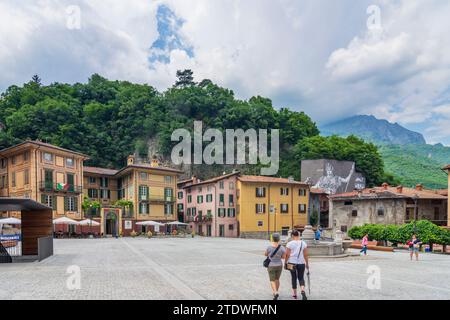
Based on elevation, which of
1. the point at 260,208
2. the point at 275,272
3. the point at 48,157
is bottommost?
the point at 260,208

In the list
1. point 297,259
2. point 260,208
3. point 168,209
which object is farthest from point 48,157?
point 297,259

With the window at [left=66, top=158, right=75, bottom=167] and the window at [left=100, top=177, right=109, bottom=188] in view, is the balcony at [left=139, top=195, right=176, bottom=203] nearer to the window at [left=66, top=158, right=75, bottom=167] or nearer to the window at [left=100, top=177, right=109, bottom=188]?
the window at [left=100, top=177, right=109, bottom=188]

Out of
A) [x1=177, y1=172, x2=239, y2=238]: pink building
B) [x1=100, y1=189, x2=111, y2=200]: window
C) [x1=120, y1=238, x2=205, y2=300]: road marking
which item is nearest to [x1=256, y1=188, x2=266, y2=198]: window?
[x1=177, y1=172, x2=239, y2=238]: pink building

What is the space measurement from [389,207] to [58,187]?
41618 millimetres

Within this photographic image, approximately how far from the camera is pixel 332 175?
249 feet

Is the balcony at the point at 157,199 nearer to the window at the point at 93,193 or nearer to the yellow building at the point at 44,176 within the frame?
the yellow building at the point at 44,176

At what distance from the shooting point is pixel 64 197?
183ft

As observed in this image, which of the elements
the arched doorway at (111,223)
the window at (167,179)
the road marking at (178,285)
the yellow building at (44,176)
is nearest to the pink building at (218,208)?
the window at (167,179)

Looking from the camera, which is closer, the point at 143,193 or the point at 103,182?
the point at 143,193

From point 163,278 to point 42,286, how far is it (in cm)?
368

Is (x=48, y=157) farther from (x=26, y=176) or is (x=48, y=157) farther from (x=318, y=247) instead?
(x=318, y=247)

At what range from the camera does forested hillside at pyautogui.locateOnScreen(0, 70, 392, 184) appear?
77.6m

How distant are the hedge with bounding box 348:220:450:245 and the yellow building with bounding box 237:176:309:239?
23.1m

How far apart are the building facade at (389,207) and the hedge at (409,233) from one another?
12.2m
